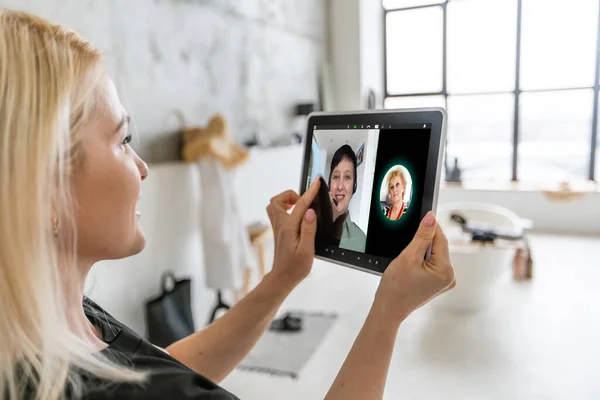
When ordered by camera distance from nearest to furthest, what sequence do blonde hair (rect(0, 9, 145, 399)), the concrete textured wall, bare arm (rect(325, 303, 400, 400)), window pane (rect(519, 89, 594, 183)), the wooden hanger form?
blonde hair (rect(0, 9, 145, 399)) < bare arm (rect(325, 303, 400, 400)) < the concrete textured wall < the wooden hanger < window pane (rect(519, 89, 594, 183))

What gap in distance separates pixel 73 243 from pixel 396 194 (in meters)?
0.43

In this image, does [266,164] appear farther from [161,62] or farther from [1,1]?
[1,1]

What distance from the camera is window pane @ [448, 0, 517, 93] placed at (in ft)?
Answer: 13.6

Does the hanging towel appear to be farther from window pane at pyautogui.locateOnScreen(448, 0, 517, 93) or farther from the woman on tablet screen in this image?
window pane at pyautogui.locateOnScreen(448, 0, 517, 93)

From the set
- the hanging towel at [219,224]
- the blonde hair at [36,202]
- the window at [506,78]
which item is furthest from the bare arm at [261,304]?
the window at [506,78]

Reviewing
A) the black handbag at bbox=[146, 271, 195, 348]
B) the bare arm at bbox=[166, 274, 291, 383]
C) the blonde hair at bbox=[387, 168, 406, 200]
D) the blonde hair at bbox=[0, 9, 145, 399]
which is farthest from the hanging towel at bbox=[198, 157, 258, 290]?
the blonde hair at bbox=[0, 9, 145, 399]

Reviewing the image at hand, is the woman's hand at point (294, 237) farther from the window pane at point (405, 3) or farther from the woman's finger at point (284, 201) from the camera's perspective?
the window pane at point (405, 3)

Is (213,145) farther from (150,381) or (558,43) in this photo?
(558,43)

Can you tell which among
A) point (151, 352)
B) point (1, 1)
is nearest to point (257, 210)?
point (1, 1)

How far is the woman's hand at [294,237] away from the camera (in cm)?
82

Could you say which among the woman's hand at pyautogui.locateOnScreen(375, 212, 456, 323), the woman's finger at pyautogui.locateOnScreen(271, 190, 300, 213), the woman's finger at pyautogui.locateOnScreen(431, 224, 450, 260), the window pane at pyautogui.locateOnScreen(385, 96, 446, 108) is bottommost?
the woman's hand at pyautogui.locateOnScreen(375, 212, 456, 323)

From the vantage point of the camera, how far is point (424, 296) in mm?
648

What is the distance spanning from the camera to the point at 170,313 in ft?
5.93

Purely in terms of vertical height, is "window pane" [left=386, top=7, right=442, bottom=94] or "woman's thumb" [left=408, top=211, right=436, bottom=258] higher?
"window pane" [left=386, top=7, right=442, bottom=94]
